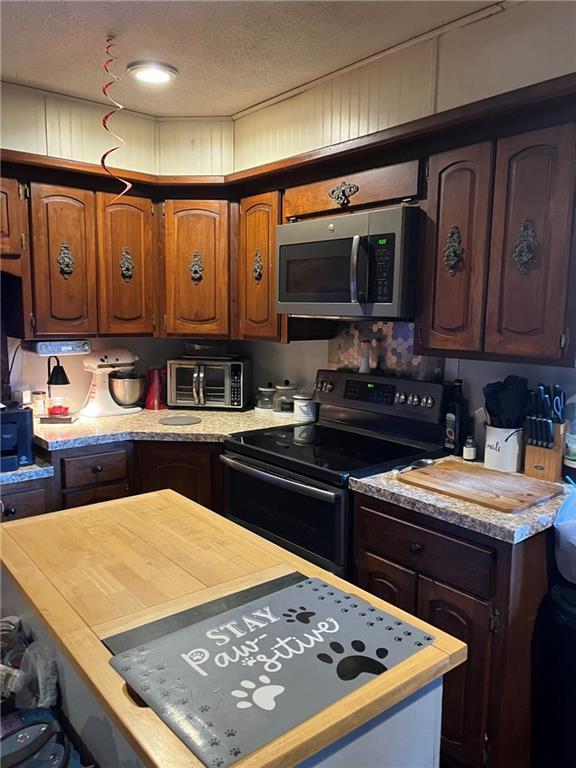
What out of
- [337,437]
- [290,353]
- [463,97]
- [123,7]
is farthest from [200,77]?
[337,437]

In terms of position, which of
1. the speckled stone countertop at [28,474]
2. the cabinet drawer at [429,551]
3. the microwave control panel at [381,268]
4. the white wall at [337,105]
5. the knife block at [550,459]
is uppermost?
the white wall at [337,105]

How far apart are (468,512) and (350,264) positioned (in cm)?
109

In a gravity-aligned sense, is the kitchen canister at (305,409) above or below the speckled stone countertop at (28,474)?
above

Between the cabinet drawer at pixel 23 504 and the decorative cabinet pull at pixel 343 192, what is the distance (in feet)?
5.86

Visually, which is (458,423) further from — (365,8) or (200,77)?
(200,77)

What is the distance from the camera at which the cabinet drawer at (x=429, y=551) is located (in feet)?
Result: 5.63

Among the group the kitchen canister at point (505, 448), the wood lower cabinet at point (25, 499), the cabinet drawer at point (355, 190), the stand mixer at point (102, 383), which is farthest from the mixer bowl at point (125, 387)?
the kitchen canister at point (505, 448)

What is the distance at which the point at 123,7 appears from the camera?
1890 mm

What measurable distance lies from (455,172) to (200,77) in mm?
1198

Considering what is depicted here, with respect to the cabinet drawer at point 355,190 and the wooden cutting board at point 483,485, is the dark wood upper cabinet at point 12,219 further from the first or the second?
the wooden cutting board at point 483,485

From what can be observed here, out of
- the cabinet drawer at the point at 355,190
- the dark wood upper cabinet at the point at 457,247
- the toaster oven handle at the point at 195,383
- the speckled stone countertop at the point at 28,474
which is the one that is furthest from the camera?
the toaster oven handle at the point at 195,383

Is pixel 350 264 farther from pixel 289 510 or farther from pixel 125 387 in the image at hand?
pixel 125 387

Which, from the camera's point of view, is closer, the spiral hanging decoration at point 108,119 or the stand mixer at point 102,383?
the spiral hanging decoration at point 108,119

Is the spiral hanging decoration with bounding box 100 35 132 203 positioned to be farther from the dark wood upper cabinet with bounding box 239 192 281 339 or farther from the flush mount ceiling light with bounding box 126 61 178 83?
the dark wood upper cabinet with bounding box 239 192 281 339
